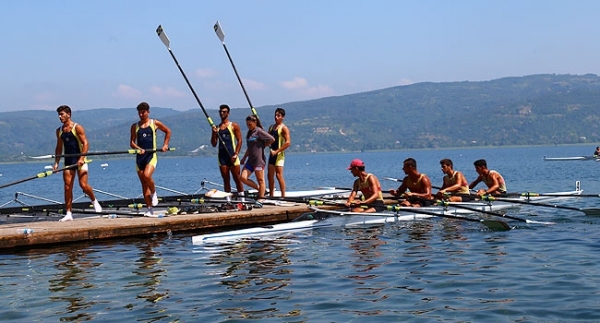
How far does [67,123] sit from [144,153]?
1811 millimetres

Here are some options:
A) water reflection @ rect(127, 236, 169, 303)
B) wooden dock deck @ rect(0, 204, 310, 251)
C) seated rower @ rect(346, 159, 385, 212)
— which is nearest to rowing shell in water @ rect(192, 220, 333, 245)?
seated rower @ rect(346, 159, 385, 212)

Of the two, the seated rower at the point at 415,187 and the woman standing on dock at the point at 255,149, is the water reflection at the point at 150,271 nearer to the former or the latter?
the woman standing on dock at the point at 255,149

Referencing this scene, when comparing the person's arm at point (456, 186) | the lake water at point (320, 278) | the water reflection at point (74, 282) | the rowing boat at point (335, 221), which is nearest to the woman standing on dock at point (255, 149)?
the rowing boat at point (335, 221)

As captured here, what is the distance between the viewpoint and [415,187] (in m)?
20.8

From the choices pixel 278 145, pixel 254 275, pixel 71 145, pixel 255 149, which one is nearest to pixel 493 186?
pixel 278 145

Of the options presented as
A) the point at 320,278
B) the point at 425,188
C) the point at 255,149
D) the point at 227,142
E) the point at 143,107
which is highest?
the point at 143,107

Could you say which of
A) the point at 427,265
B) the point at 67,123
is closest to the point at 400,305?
the point at 427,265

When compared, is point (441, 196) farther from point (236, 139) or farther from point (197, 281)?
point (197, 281)

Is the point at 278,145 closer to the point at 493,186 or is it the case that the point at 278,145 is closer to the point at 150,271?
the point at 493,186

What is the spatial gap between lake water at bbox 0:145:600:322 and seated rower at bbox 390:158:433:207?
206 cm

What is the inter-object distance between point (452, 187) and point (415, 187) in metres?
1.85

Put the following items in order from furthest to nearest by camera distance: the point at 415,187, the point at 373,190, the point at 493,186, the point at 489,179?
the point at 489,179 → the point at 493,186 → the point at 415,187 → the point at 373,190

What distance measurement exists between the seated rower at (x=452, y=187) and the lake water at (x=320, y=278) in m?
3.21

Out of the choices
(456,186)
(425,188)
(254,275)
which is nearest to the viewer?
(254,275)
